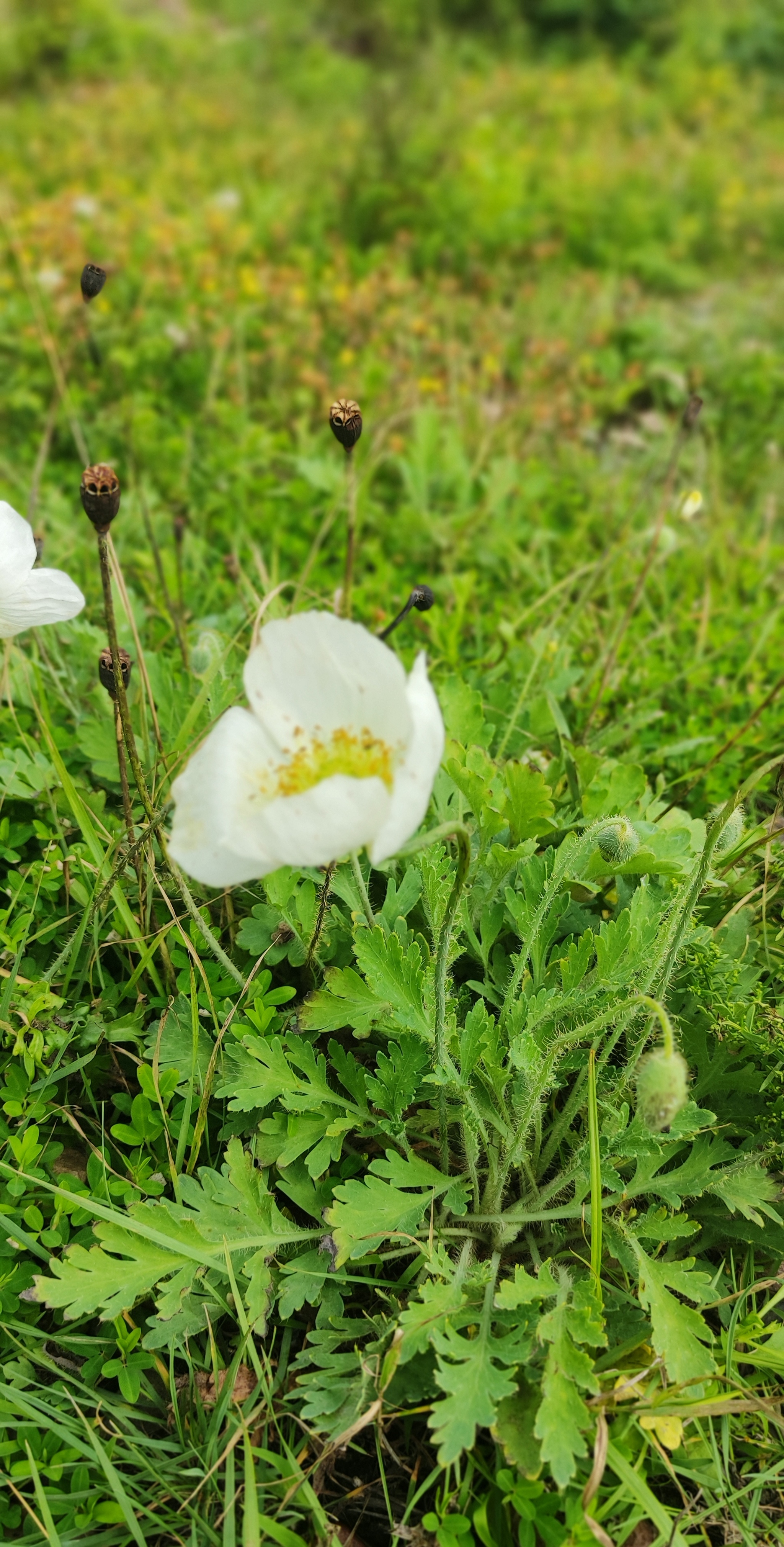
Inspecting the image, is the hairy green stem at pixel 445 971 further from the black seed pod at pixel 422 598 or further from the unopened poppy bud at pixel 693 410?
the unopened poppy bud at pixel 693 410

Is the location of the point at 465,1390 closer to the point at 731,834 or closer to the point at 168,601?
the point at 731,834

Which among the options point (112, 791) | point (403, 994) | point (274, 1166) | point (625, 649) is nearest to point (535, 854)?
point (403, 994)

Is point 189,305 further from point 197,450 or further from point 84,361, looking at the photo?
point 197,450

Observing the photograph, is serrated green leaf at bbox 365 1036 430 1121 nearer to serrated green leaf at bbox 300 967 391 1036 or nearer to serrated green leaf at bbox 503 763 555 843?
serrated green leaf at bbox 300 967 391 1036

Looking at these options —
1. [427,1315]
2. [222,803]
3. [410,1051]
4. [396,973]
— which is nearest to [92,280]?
[222,803]

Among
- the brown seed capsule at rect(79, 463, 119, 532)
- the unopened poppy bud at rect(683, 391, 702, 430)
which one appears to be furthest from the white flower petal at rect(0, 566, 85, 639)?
the unopened poppy bud at rect(683, 391, 702, 430)

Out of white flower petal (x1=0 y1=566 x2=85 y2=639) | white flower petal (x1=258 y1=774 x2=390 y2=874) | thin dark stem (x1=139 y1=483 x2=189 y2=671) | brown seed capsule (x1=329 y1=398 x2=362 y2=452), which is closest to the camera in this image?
white flower petal (x1=258 y1=774 x2=390 y2=874)
